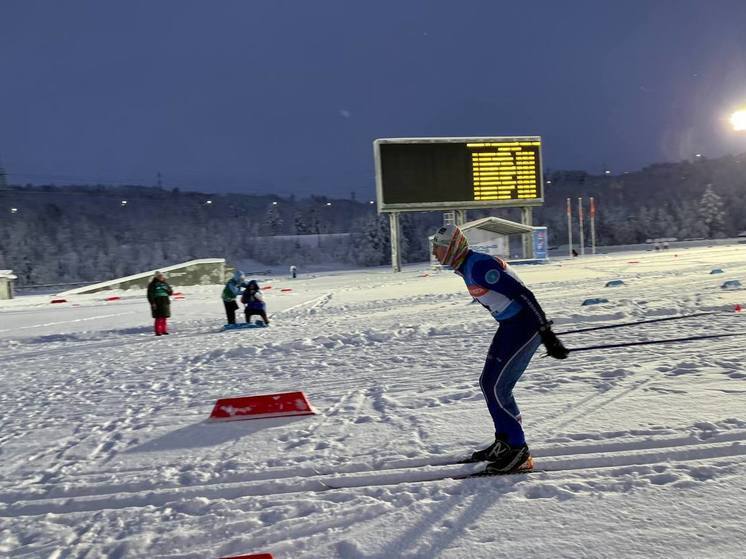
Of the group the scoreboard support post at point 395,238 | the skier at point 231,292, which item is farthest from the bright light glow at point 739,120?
the skier at point 231,292

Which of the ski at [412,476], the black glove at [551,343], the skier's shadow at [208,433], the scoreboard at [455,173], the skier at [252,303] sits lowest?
the skier's shadow at [208,433]

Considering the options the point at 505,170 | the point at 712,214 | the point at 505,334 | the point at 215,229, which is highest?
the point at 215,229

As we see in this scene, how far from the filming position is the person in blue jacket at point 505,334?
3855mm

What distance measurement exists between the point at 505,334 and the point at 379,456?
1494mm

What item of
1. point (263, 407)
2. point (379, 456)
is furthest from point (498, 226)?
point (379, 456)

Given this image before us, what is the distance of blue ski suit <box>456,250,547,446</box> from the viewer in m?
3.86

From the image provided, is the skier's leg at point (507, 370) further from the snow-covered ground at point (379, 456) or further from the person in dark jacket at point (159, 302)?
the person in dark jacket at point (159, 302)

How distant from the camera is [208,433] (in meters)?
5.39

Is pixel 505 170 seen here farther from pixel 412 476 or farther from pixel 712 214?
pixel 712 214

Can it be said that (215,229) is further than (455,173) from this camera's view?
Yes

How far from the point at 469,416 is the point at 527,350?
1683 millimetres

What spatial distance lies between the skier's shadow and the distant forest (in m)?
74.0

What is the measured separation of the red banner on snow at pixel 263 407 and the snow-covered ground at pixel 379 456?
0.49 ft

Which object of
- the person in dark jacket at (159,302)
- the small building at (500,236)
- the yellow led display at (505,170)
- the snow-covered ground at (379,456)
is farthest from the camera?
the small building at (500,236)
